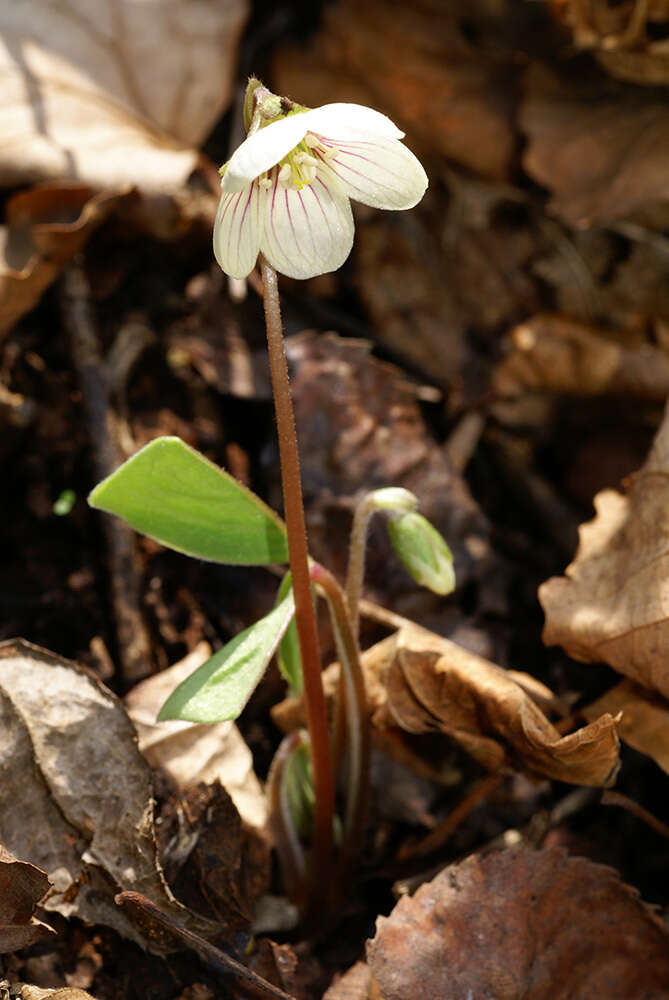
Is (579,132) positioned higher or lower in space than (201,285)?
higher

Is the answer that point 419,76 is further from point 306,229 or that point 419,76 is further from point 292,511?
point 292,511

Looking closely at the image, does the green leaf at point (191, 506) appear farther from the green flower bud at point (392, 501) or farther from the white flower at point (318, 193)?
the white flower at point (318, 193)

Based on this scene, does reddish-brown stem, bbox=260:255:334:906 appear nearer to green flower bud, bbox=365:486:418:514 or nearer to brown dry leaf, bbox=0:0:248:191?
green flower bud, bbox=365:486:418:514

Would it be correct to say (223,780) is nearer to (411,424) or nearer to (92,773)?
(92,773)

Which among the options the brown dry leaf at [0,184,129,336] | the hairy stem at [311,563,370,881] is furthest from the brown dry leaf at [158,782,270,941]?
the brown dry leaf at [0,184,129,336]

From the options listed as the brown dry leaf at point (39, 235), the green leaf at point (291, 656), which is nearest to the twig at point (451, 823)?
the green leaf at point (291, 656)

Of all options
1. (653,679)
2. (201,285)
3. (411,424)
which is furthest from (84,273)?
(653,679)
